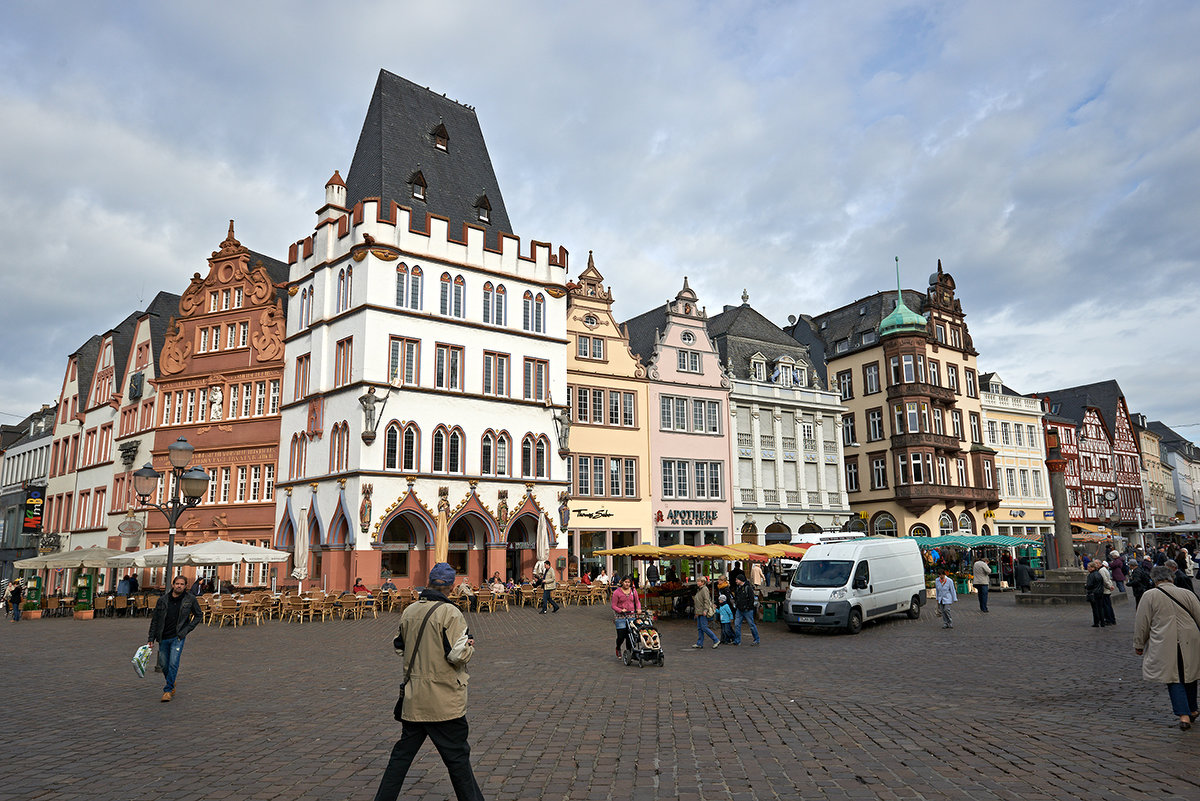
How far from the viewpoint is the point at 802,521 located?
49375 mm

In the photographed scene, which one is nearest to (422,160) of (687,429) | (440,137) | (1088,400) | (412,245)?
(440,137)

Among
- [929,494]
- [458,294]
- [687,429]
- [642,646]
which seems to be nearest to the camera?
[642,646]

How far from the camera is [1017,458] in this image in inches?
2453

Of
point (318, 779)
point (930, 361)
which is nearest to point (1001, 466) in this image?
point (930, 361)

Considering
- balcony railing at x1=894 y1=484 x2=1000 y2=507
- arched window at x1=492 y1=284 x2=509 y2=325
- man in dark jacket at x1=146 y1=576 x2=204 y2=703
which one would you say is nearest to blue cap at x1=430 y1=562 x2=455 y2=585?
man in dark jacket at x1=146 y1=576 x2=204 y2=703

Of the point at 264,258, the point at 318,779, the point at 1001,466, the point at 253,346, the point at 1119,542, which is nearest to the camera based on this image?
the point at 318,779

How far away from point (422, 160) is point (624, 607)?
29.5 meters

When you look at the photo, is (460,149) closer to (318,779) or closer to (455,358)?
(455,358)

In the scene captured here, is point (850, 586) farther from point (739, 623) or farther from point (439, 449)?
point (439, 449)

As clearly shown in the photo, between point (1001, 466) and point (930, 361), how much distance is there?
11.7 meters

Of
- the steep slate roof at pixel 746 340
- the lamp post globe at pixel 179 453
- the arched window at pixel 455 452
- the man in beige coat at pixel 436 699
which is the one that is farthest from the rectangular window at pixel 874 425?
the man in beige coat at pixel 436 699

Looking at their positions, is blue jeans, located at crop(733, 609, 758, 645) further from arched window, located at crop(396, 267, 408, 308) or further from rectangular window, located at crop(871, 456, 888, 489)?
rectangular window, located at crop(871, 456, 888, 489)

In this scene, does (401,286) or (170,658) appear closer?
(170,658)

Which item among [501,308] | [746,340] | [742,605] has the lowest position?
[742,605]
